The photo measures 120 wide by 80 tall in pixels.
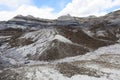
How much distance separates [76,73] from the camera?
22047 mm

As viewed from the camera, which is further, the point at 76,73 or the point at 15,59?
the point at 15,59

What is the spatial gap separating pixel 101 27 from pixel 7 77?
4660cm

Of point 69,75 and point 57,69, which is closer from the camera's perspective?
point 69,75

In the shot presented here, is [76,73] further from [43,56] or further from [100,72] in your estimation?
[43,56]

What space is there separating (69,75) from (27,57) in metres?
14.9

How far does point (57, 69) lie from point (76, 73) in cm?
259

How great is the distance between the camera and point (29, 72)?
23031mm

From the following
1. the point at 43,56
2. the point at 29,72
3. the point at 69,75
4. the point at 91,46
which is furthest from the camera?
the point at 91,46

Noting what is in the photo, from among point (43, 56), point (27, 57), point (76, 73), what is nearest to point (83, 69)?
point (76, 73)

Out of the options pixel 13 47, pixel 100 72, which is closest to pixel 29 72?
pixel 100 72

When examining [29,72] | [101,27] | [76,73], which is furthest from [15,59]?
[101,27]

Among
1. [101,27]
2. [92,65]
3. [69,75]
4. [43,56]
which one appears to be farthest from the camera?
[101,27]

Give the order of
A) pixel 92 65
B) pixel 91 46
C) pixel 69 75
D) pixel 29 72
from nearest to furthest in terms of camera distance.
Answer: pixel 69 75 < pixel 29 72 < pixel 92 65 < pixel 91 46

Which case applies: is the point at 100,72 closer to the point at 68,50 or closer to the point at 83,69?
the point at 83,69
